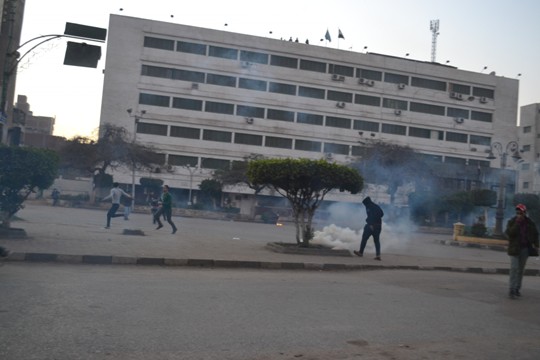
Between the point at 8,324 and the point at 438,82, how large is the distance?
2343 inches

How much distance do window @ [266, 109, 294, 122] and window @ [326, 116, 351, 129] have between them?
4.02 meters

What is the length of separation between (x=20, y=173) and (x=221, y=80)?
40400 millimetres

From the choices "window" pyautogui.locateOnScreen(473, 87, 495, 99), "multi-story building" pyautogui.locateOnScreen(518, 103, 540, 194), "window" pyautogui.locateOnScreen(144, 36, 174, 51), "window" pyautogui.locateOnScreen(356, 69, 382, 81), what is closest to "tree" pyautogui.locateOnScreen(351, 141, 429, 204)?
"window" pyautogui.locateOnScreen(356, 69, 382, 81)

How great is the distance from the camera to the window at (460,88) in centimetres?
5903

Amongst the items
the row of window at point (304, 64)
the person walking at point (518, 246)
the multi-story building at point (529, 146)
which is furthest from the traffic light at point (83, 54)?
the multi-story building at point (529, 146)

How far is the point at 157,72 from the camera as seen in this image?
50.5 metres

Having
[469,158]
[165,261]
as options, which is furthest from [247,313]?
[469,158]

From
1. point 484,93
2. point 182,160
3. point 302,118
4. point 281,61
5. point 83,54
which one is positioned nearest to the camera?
point 83,54

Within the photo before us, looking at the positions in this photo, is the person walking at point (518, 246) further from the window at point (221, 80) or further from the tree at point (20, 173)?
the window at point (221, 80)

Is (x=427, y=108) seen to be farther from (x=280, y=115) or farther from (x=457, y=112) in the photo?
(x=280, y=115)

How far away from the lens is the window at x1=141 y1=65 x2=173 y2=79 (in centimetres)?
5044

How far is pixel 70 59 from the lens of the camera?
11711 mm

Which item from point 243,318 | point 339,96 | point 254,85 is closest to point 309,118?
point 339,96

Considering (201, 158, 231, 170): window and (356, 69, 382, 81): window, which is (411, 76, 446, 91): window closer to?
(356, 69, 382, 81): window
